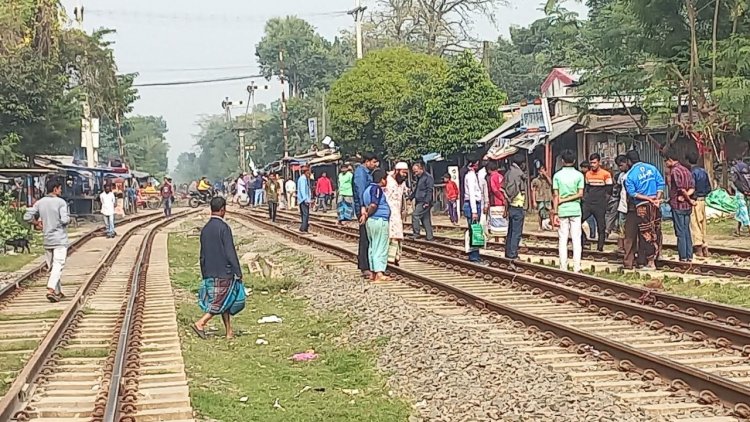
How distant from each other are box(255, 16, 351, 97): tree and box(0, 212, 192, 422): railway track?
267 feet

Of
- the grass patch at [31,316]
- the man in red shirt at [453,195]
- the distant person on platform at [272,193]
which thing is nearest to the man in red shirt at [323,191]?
A: the distant person on platform at [272,193]

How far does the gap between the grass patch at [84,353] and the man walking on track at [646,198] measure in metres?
8.14

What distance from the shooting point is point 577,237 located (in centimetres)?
1444

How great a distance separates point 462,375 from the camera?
26.9 feet

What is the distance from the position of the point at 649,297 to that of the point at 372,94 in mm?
33686

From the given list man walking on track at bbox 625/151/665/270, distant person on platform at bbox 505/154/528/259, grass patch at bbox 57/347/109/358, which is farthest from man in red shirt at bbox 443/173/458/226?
grass patch at bbox 57/347/109/358

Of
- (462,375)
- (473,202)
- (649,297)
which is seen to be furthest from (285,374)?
(473,202)

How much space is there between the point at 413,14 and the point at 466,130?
2467cm

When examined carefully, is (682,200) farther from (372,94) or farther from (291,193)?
(291,193)

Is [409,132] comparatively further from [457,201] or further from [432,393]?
[432,393]

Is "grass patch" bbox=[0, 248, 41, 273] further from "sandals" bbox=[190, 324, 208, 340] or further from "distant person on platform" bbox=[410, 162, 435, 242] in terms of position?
"sandals" bbox=[190, 324, 208, 340]

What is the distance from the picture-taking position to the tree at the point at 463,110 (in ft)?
118

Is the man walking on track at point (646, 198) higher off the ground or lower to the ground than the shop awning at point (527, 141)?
lower

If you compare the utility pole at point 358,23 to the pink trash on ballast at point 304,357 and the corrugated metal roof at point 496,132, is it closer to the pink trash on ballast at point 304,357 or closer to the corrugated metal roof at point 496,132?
the corrugated metal roof at point 496,132
